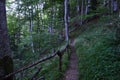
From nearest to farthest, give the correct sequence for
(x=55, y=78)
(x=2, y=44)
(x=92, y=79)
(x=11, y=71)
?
(x=2, y=44)
(x=11, y=71)
(x=92, y=79)
(x=55, y=78)

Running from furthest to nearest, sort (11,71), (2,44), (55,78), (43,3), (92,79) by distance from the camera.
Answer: (43,3) < (55,78) < (92,79) < (11,71) < (2,44)

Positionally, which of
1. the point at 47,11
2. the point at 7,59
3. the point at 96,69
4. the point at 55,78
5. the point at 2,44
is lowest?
the point at 55,78

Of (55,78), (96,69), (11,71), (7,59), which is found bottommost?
(55,78)

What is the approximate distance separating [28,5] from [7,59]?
19.6 metres

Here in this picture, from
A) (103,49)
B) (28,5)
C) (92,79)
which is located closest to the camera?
(92,79)

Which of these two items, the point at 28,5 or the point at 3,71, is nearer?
the point at 3,71

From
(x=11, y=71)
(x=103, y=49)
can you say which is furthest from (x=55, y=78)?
(x=11, y=71)

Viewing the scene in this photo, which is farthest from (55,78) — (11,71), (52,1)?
(52,1)

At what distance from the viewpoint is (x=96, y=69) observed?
692 centimetres

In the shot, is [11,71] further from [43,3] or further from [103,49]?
[43,3]

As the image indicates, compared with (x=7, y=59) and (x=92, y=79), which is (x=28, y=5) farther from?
(x=7, y=59)

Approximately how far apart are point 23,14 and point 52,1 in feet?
14.6

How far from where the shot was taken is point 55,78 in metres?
7.37

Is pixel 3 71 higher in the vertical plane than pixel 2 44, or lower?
lower
